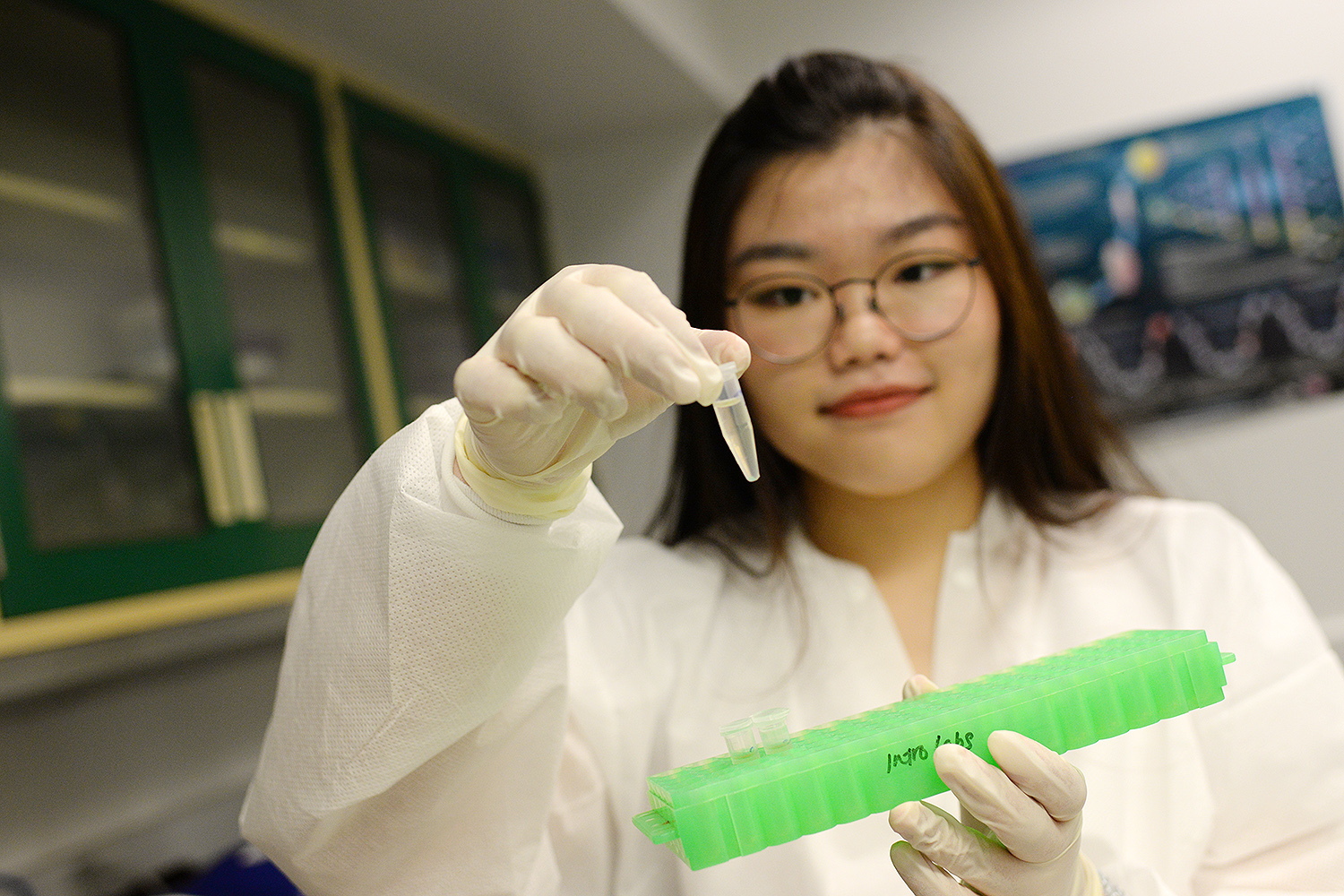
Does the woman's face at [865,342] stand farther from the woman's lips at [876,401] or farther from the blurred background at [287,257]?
the blurred background at [287,257]

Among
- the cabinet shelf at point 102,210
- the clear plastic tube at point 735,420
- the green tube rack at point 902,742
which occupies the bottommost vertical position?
the green tube rack at point 902,742

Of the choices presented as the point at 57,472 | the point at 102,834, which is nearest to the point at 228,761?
the point at 102,834

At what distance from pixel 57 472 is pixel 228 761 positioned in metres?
0.75

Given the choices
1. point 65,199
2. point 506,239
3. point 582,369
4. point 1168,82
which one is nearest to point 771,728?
point 582,369

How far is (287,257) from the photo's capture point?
1853 millimetres

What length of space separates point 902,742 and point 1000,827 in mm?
98

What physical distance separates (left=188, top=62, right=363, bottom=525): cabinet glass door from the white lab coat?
88 centimetres

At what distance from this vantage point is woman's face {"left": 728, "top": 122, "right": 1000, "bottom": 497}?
100 cm

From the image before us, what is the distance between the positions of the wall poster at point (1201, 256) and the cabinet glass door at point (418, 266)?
4.58 ft

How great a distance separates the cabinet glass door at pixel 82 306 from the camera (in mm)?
1331

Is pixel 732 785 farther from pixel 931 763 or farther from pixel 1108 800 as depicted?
pixel 1108 800

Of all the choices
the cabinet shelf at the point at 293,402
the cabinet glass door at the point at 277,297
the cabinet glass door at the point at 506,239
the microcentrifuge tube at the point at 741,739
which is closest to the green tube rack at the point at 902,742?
the microcentrifuge tube at the point at 741,739

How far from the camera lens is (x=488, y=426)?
592 millimetres

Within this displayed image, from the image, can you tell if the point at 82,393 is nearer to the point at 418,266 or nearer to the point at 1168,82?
the point at 418,266
